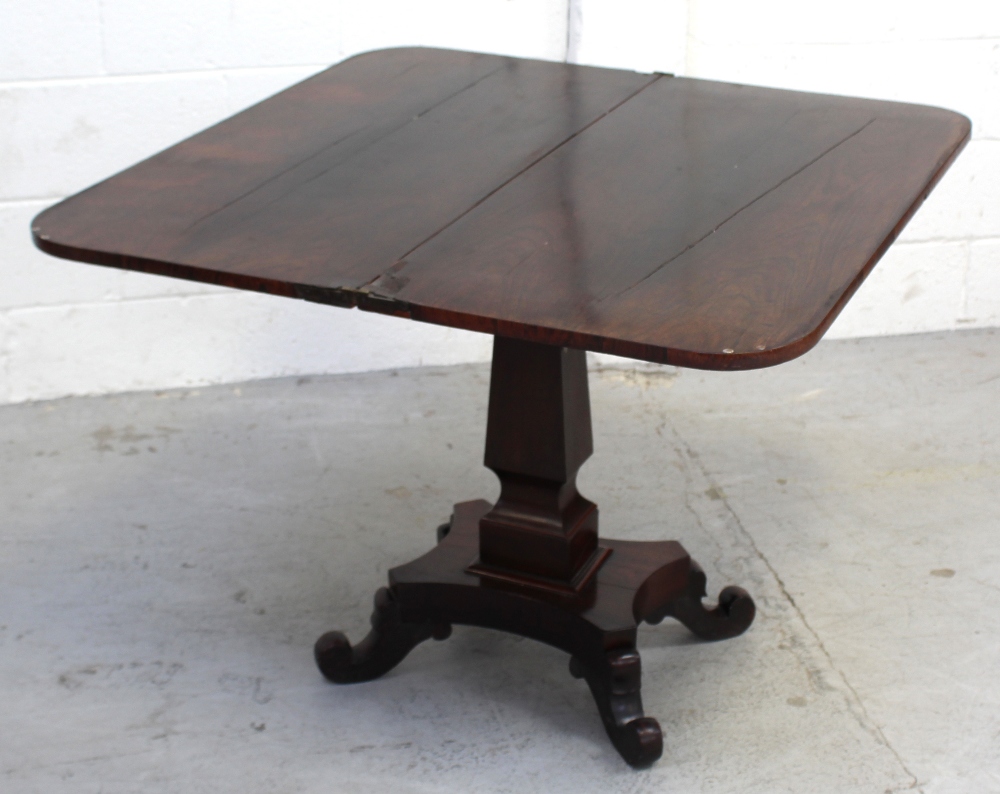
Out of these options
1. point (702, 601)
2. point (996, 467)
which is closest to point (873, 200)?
point (702, 601)

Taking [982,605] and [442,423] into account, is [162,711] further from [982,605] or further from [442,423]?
[982,605]

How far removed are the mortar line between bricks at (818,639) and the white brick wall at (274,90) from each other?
2.38 ft

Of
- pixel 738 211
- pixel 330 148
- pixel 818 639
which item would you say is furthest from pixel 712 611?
pixel 330 148

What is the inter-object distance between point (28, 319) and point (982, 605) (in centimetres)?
204

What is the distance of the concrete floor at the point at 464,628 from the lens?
180 cm

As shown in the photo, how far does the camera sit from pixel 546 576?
1864 mm

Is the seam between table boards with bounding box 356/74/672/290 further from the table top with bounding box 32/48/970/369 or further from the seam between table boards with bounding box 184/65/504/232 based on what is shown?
A: the seam between table boards with bounding box 184/65/504/232

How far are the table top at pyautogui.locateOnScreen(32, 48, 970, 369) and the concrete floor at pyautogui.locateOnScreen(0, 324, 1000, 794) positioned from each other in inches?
29.6

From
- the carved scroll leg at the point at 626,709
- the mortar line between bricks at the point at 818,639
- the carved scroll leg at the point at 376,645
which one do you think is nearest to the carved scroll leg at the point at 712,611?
the mortar line between bricks at the point at 818,639

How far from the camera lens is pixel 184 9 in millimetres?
2703

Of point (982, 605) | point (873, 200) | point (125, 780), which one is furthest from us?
point (982, 605)

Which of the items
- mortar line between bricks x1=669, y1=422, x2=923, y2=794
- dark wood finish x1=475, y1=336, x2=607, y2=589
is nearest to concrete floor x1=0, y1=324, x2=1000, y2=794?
mortar line between bricks x1=669, y1=422, x2=923, y2=794

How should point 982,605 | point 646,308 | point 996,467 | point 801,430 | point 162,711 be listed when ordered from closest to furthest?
point 646,308
point 162,711
point 982,605
point 996,467
point 801,430

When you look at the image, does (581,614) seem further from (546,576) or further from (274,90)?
(274,90)
